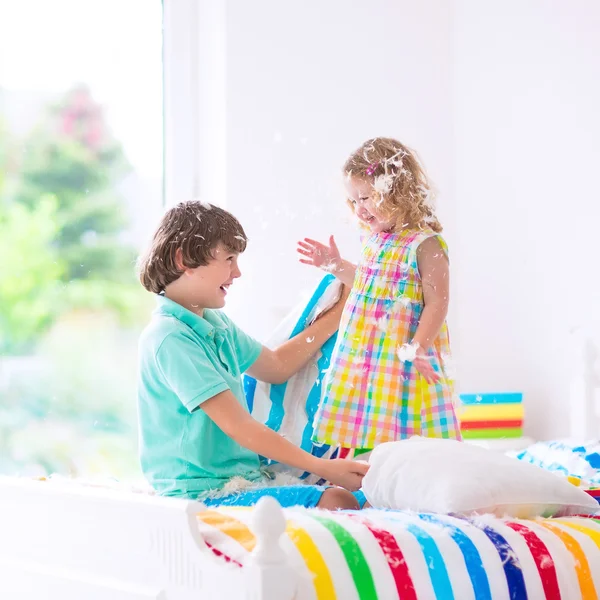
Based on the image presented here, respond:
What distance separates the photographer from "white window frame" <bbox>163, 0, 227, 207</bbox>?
8.28ft

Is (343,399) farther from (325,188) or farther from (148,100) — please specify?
(148,100)

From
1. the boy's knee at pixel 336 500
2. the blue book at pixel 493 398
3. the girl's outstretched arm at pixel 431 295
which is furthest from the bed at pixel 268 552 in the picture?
the blue book at pixel 493 398

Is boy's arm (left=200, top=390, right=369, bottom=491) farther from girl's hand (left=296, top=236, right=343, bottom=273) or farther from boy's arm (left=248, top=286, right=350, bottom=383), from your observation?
girl's hand (left=296, top=236, right=343, bottom=273)

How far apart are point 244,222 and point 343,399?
→ 0.80 meters

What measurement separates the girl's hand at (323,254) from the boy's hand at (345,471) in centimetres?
46

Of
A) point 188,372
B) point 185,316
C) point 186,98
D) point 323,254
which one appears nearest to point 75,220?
point 186,98

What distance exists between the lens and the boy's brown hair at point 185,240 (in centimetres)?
157

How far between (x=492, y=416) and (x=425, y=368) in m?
0.72

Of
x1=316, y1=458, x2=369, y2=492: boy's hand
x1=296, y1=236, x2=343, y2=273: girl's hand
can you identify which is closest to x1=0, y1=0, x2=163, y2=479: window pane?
x1=296, y1=236, x2=343, y2=273: girl's hand

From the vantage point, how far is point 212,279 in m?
1.58

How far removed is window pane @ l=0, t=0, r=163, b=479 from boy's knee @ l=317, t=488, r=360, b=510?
115cm

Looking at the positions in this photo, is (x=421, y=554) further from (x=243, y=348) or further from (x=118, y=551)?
(x=243, y=348)

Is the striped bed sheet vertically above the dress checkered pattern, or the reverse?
the dress checkered pattern

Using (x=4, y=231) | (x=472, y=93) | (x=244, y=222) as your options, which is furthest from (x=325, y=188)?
(x=4, y=231)
